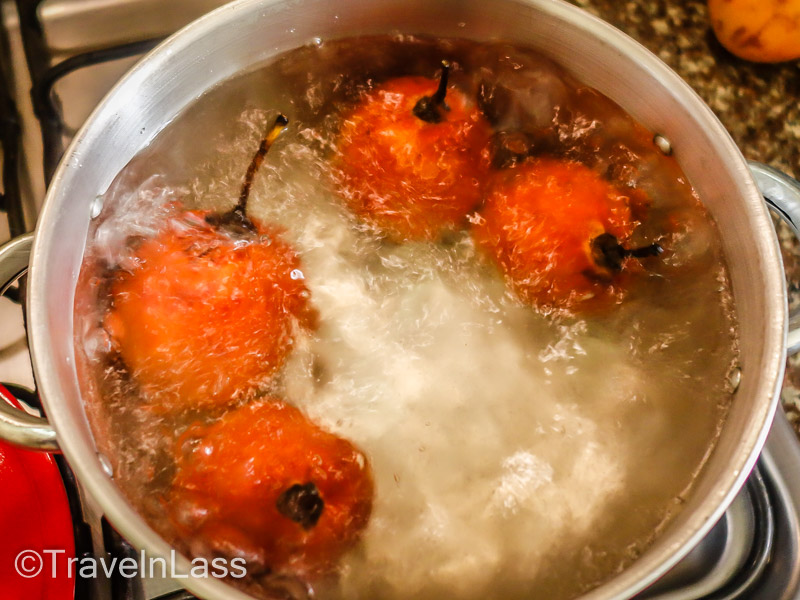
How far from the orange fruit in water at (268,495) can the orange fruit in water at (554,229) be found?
24 cm

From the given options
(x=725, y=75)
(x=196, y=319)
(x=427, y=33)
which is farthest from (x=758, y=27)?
(x=196, y=319)

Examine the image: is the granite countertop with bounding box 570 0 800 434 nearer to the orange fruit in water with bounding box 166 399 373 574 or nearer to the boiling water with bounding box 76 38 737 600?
the boiling water with bounding box 76 38 737 600

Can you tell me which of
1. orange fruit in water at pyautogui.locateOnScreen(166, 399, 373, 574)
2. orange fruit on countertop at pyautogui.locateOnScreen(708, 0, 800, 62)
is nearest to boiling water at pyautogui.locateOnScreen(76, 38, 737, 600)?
orange fruit in water at pyautogui.locateOnScreen(166, 399, 373, 574)

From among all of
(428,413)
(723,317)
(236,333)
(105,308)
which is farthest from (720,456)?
(105,308)

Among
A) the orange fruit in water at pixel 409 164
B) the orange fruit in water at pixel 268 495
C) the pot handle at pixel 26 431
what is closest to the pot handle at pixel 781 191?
the orange fruit in water at pixel 409 164

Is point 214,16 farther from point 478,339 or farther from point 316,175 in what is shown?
point 478,339

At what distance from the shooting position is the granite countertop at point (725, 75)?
2.59ft

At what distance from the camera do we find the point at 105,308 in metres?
0.53

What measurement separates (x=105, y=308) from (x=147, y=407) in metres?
0.10

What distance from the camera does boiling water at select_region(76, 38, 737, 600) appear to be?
500 millimetres

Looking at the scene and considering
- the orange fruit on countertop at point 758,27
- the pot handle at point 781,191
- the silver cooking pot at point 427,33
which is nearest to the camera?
the silver cooking pot at point 427,33

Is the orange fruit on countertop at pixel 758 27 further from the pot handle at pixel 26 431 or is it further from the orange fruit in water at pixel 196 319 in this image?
the pot handle at pixel 26 431

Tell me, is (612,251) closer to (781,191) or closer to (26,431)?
(781,191)

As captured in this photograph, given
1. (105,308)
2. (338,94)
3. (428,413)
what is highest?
(338,94)
